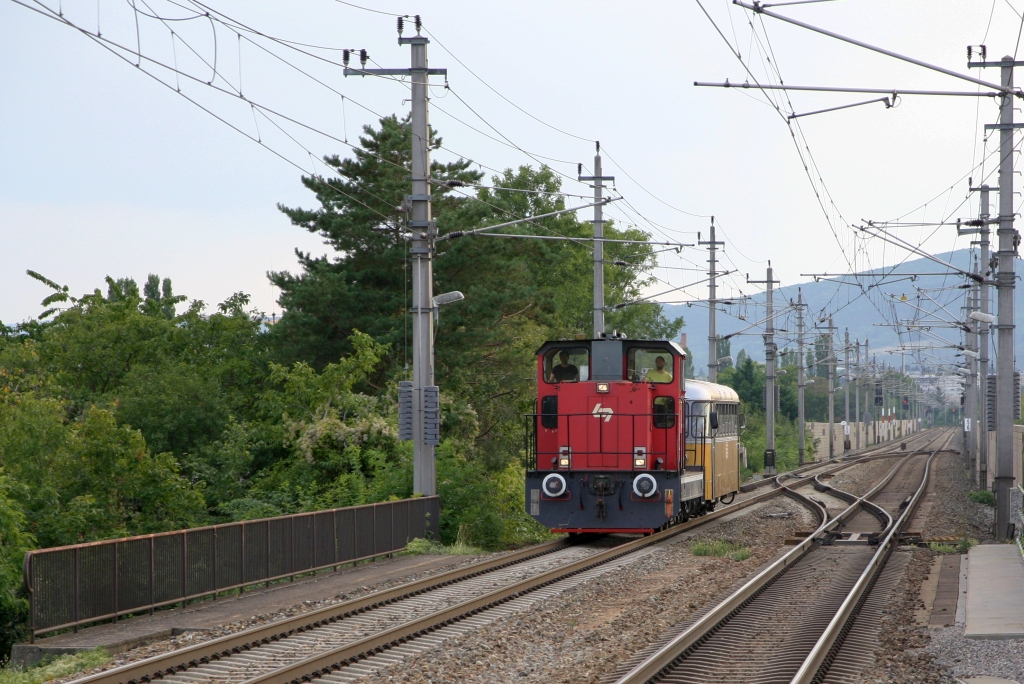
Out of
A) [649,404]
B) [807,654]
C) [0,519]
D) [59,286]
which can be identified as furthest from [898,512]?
[59,286]

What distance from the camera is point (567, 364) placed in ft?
69.8

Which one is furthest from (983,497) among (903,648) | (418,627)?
(418,627)

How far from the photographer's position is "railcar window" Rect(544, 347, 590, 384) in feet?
69.0

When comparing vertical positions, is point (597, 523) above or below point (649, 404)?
below

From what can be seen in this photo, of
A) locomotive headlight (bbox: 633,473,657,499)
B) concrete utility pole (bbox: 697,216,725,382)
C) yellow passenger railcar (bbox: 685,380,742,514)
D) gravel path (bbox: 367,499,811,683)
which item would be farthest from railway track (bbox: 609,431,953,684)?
concrete utility pole (bbox: 697,216,725,382)

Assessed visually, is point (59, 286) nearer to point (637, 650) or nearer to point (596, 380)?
point (596, 380)

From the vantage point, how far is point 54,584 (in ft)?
38.7

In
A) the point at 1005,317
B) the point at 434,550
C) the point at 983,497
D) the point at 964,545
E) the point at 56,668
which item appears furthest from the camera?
the point at 983,497

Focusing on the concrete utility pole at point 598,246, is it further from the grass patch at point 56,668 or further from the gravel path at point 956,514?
the grass patch at point 56,668

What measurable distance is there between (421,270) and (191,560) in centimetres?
856

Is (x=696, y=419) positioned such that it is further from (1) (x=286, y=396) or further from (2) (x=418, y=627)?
(2) (x=418, y=627)

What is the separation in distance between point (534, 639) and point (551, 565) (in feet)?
19.0

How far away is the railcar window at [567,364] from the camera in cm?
2102

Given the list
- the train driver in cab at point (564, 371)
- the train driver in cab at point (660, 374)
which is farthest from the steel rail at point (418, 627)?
the train driver in cab at point (564, 371)
